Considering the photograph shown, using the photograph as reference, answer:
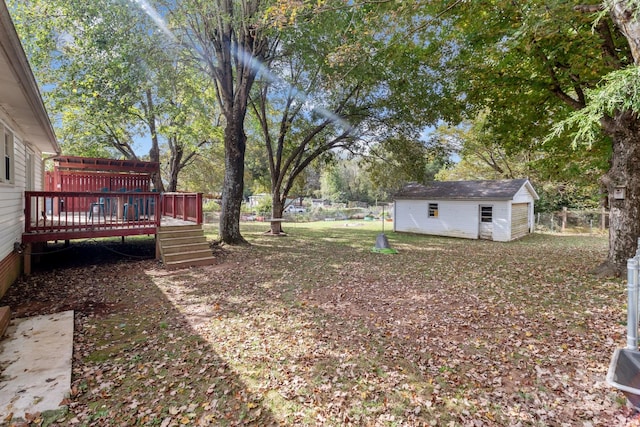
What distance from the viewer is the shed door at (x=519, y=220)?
613 inches

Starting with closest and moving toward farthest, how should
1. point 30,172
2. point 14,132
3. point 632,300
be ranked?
point 632,300 → point 14,132 → point 30,172

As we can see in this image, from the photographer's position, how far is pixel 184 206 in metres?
10.4

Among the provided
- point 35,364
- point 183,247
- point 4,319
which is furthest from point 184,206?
point 35,364

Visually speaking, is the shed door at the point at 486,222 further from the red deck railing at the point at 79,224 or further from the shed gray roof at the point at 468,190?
the red deck railing at the point at 79,224

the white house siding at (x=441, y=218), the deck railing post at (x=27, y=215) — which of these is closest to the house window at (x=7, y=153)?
the deck railing post at (x=27, y=215)

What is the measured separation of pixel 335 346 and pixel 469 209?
567 inches

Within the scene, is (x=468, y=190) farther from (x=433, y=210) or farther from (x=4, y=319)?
(x=4, y=319)

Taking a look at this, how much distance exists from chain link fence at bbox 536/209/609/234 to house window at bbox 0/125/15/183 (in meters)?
24.9

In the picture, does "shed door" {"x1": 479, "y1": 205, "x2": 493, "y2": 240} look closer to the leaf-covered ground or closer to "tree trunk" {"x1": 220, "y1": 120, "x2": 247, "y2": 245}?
the leaf-covered ground

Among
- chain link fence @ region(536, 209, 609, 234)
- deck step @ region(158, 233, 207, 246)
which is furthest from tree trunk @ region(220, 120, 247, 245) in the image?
chain link fence @ region(536, 209, 609, 234)

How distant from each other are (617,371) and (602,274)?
6.12 metres

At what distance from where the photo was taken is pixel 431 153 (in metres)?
14.4

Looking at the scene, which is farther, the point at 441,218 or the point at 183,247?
the point at 441,218

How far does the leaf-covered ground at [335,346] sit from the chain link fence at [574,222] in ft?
46.4
